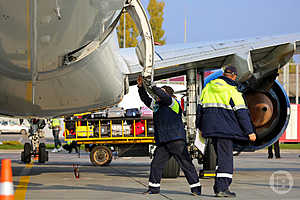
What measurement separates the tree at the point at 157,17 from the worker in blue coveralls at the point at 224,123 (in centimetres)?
5952

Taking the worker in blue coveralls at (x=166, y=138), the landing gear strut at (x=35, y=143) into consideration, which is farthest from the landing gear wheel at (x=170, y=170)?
the landing gear strut at (x=35, y=143)

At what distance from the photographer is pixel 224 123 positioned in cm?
848

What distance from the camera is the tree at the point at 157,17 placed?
68000mm

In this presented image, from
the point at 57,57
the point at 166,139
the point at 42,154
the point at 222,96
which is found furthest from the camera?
the point at 42,154

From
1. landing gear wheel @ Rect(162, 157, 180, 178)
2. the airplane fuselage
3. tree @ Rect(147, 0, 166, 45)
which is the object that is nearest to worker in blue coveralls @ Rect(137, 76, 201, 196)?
the airplane fuselage

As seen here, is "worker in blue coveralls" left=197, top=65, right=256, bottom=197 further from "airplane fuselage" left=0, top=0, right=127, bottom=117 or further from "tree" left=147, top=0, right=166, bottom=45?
"tree" left=147, top=0, right=166, bottom=45

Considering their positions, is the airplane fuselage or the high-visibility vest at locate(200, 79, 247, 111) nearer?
the airplane fuselage

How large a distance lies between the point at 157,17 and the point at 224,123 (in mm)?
60843

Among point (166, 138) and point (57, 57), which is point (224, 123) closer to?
point (166, 138)

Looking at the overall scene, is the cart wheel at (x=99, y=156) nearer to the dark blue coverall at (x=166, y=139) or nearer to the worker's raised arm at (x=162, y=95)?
the dark blue coverall at (x=166, y=139)

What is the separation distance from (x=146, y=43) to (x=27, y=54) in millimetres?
1943

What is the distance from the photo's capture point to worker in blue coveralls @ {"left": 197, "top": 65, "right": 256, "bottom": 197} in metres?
8.34

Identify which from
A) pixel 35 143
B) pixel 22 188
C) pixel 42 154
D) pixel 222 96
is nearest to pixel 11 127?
pixel 42 154

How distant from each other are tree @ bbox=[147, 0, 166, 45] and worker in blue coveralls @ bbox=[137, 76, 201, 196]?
59.0 metres
